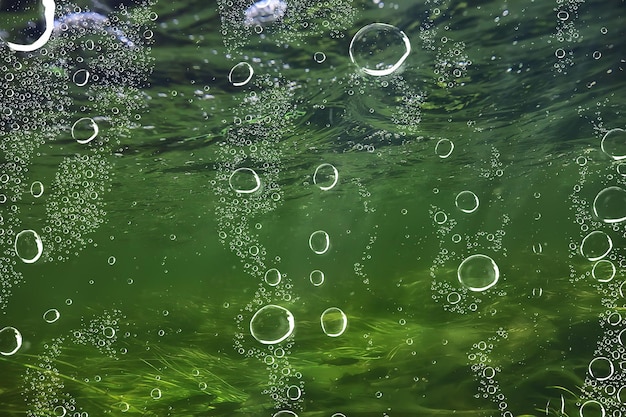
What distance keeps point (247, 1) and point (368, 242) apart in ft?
8.56

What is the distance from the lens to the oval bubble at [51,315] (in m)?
4.09

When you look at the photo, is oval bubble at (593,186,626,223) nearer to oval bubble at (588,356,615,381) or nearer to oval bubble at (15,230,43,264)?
oval bubble at (588,356,615,381)

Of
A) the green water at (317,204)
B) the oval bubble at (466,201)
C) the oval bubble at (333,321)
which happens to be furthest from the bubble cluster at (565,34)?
the oval bubble at (333,321)

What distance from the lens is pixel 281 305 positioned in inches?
153

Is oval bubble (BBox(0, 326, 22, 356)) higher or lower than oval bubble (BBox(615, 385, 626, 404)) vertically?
higher

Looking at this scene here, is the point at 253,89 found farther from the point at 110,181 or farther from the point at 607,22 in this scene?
the point at 607,22

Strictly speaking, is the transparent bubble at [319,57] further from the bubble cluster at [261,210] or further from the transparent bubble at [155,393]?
the transparent bubble at [155,393]

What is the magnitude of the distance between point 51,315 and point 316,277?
103 inches

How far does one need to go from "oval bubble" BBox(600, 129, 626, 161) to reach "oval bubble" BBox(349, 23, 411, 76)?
6.37 ft

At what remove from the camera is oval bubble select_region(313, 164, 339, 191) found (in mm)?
4262

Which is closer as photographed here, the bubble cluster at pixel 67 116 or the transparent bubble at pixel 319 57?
Answer: the bubble cluster at pixel 67 116

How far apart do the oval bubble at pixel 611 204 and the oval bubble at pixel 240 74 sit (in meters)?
2.83

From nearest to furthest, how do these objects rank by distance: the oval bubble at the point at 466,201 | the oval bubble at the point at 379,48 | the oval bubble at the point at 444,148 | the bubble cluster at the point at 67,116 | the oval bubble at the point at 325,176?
1. the oval bubble at the point at 379,48
2. the bubble cluster at the point at 67,116
3. the oval bubble at the point at 466,201
4. the oval bubble at the point at 444,148
5. the oval bubble at the point at 325,176

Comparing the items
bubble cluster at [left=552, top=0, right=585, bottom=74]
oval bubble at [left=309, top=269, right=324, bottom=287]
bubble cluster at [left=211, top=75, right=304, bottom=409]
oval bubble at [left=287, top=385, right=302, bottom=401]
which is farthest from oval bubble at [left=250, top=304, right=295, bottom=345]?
bubble cluster at [left=552, top=0, right=585, bottom=74]
